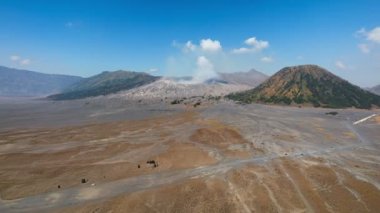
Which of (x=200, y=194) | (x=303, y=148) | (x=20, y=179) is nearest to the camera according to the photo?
(x=200, y=194)

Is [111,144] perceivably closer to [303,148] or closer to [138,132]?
[138,132]

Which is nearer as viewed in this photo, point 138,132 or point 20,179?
point 20,179

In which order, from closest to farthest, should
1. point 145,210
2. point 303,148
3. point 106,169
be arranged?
point 145,210, point 106,169, point 303,148

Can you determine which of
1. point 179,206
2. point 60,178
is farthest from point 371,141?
point 60,178

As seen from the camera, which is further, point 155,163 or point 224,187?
point 155,163

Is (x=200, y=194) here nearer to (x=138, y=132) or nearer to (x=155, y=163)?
(x=155, y=163)

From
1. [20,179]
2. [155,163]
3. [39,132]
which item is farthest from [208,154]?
[39,132]
